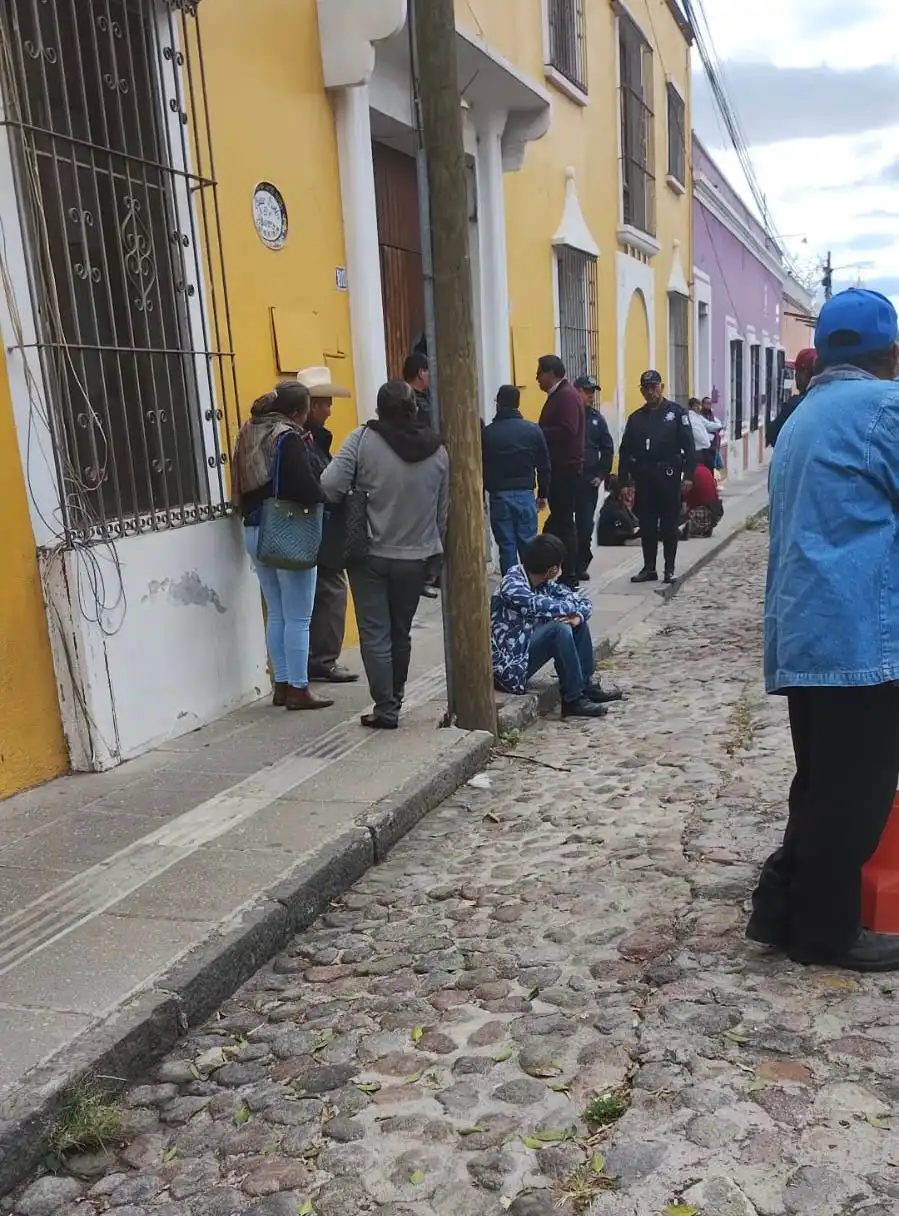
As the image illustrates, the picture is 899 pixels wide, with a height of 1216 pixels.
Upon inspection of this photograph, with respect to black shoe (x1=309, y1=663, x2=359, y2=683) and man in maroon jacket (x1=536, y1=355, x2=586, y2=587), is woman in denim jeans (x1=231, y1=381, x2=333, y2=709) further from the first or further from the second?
man in maroon jacket (x1=536, y1=355, x2=586, y2=587)

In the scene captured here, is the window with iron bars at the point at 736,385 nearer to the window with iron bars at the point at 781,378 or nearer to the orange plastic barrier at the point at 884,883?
the window with iron bars at the point at 781,378

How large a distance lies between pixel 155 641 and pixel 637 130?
37.4 feet

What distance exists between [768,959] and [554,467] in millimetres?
5929

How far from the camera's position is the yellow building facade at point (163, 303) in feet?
14.2

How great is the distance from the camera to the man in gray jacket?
4879 mm

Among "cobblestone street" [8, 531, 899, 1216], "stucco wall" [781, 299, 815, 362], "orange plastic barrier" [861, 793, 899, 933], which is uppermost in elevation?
"stucco wall" [781, 299, 815, 362]

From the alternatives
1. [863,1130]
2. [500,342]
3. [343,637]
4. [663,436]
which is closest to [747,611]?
[663,436]

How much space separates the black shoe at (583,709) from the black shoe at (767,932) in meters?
2.77

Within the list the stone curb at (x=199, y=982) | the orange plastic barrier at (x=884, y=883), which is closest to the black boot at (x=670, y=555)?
the stone curb at (x=199, y=982)

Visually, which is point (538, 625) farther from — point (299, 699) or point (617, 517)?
point (617, 517)

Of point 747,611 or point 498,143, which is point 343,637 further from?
point 498,143

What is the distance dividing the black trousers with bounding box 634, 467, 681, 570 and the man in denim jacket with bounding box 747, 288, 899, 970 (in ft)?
20.6

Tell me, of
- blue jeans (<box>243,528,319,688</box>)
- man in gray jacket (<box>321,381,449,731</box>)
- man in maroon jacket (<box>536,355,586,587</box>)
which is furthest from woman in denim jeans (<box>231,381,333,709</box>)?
man in maroon jacket (<box>536,355,586,587</box>)

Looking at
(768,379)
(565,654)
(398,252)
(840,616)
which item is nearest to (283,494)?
(565,654)
